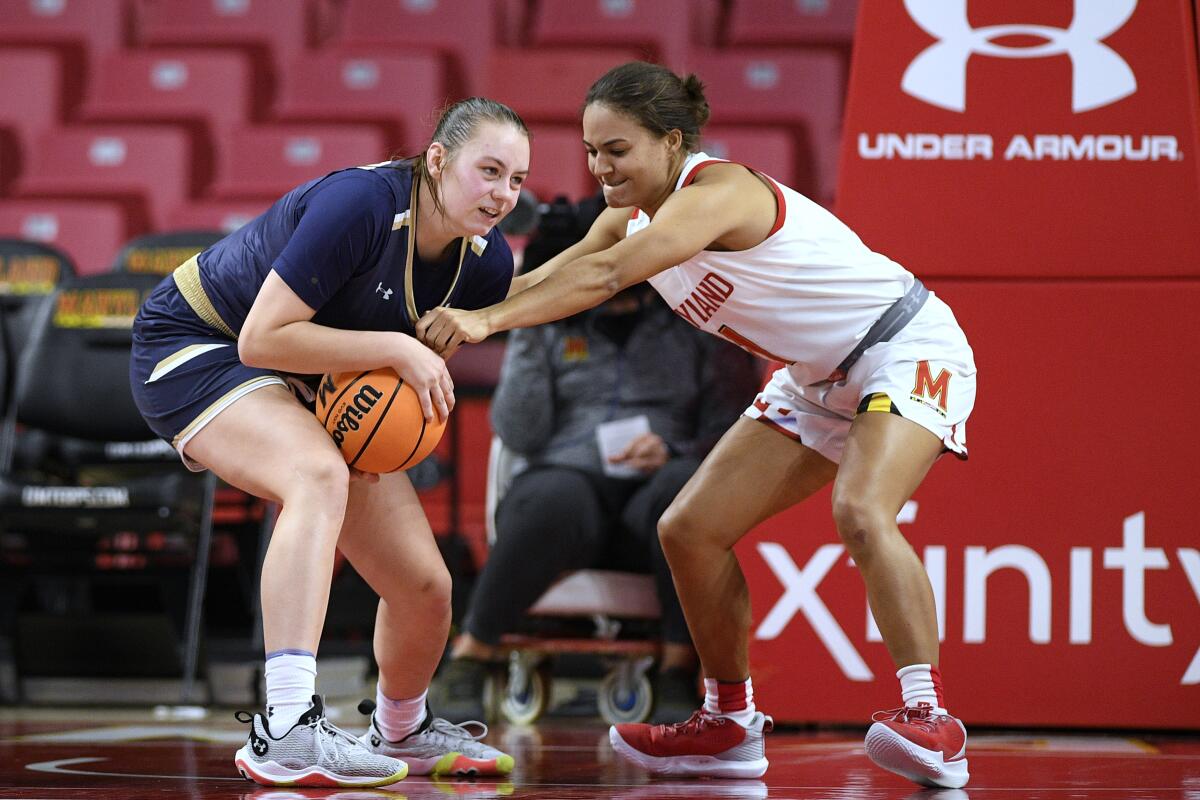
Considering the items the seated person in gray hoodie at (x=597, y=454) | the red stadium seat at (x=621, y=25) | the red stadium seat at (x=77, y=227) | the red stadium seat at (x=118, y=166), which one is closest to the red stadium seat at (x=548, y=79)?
the red stadium seat at (x=621, y=25)

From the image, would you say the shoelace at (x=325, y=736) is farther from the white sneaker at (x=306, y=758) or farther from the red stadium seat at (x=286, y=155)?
the red stadium seat at (x=286, y=155)

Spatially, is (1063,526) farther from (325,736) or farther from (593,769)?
(325,736)

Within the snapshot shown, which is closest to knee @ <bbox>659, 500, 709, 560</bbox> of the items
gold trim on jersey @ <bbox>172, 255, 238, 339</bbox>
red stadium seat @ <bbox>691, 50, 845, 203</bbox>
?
gold trim on jersey @ <bbox>172, 255, 238, 339</bbox>

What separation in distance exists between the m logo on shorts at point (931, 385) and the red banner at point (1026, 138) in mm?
1030

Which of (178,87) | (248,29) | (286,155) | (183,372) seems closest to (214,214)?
(286,155)

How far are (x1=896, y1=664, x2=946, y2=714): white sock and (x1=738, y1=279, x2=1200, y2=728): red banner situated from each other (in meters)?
1.10

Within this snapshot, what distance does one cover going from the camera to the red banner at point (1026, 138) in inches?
164

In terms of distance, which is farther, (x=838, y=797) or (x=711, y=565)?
(x=711, y=565)

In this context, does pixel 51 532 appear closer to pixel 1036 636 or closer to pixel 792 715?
pixel 792 715

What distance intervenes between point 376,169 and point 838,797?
1533mm

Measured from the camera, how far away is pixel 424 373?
2936 millimetres

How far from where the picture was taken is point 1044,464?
419 centimetres

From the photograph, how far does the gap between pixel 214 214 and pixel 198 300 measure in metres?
3.94

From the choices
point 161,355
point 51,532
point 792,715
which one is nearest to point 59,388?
point 51,532
